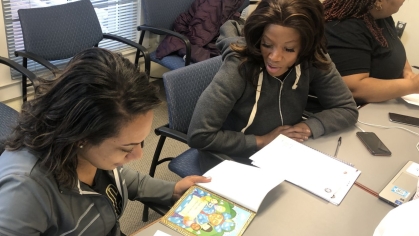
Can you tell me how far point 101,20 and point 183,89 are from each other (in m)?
1.47

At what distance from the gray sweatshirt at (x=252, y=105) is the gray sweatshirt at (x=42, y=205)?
0.47 meters

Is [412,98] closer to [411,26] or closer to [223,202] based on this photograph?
[223,202]

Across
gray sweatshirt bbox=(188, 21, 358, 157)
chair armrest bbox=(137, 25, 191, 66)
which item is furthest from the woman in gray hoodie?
chair armrest bbox=(137, 25, 191, 66)

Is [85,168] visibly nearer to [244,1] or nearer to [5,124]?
[5,124]

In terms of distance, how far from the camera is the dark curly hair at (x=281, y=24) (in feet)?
4.21

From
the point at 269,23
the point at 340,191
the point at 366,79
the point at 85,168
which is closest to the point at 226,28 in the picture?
the point at 269,23

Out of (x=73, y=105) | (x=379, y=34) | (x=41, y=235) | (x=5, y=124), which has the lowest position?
(x=5, y=124)

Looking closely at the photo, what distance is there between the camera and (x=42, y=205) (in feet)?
2.77

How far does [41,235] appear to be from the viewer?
0.91 m

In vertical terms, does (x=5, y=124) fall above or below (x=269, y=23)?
below

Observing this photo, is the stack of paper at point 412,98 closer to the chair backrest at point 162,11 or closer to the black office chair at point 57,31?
the black office chair at point 57,31

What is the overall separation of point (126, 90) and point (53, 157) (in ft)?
0.69

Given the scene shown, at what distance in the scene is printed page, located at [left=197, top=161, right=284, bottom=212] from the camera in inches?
43.4

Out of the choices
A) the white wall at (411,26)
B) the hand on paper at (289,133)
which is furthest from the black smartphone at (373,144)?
the white wall at (411,26)
